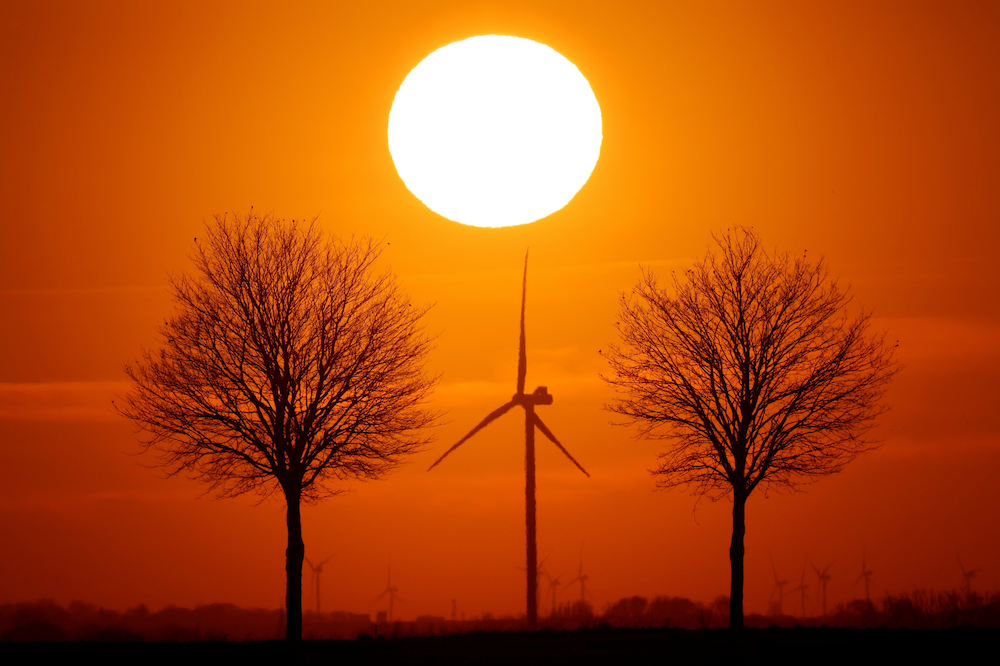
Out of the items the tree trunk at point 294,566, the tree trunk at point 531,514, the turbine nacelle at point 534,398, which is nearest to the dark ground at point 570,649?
the tree trunk at point 294,566

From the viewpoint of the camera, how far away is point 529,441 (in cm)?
4934

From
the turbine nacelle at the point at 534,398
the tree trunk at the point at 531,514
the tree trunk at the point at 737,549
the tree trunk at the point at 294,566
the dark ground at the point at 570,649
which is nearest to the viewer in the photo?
the dark ground at the point at 570,649

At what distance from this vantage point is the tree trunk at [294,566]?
29.4 meters

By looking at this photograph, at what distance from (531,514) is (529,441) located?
4.24 meters

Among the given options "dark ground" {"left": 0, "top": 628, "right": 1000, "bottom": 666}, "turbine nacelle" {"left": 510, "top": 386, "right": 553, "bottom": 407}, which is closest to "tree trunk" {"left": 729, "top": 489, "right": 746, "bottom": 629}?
"dark ground" {"left": 0, "top": 628, "right": 1000, "bottom": 666}

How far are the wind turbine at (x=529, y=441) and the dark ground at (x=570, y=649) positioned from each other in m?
14.5

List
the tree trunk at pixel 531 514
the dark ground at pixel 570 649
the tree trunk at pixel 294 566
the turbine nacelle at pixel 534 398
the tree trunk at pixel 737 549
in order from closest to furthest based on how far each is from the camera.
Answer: the dark ground at pixel 570 649
the tree trunk at pixel 294 566
the tree trunk at pixel 737 549
the tree trunk at pixel 531 514
the turbine nacelle at pixel 534 398

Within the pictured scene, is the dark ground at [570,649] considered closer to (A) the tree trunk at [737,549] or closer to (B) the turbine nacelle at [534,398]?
(A) the tree trunk at [737,549]

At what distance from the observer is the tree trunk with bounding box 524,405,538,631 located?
4309cm

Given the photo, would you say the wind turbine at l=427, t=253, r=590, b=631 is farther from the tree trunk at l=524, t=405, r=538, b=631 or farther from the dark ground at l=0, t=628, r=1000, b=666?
the dark ground at l=0, t=628, r=1000, b=666

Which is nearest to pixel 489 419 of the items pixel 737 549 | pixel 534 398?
pixel 534 398

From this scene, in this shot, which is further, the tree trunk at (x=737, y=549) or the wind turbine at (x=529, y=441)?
the wind turbine at (x=529, y=441)

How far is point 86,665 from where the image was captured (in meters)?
23.4

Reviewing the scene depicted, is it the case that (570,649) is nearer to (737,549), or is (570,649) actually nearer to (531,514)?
(737,549)
